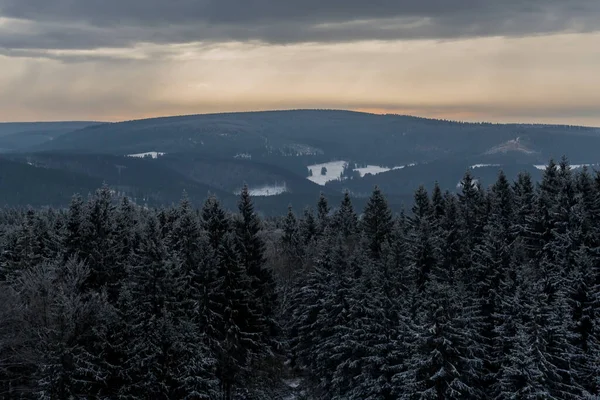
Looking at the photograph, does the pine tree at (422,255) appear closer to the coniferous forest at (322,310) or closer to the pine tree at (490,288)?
the coniferous forest at (322,310)

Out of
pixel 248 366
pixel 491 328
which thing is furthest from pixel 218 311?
pixel 491 328

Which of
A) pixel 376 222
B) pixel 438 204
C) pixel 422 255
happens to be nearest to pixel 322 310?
pixel 422 255

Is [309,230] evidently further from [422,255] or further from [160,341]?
[160,341]

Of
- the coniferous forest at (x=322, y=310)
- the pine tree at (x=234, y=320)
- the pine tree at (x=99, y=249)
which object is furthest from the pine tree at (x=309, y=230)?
the pine tree at (x=99, y=249)

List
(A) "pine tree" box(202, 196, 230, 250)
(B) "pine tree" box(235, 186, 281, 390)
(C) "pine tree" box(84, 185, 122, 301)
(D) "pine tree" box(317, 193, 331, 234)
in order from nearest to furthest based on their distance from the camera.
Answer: (C) "pine tree" box(84, 185, 122, 301), (A) "pine tree" box(202, 196, 230, 250), (B) "pine tree" box(235, 186, 281, 390), (D) "pine tree" box(317, 193, 331, 234)

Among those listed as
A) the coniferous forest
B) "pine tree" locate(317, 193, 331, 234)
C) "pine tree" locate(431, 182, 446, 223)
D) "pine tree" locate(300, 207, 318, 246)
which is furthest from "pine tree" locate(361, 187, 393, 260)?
"pine tree" locate(317, 193, 331, 234)

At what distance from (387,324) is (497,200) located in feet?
84.1

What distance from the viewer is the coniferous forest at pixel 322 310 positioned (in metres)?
38.8

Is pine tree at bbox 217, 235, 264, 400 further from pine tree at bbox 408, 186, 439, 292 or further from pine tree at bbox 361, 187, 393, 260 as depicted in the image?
pine tree at bbox 361, 187, 393, 260

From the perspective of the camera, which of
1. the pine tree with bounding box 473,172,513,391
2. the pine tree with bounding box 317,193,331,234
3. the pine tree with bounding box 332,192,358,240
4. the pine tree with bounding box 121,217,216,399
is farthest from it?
the pine tree with bounding box 317,193,331,234

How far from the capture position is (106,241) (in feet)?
153

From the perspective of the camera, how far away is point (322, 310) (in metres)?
51.8

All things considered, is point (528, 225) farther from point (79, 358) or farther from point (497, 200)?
point (79, 358)

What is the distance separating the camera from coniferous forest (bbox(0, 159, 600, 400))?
38.8 metres
